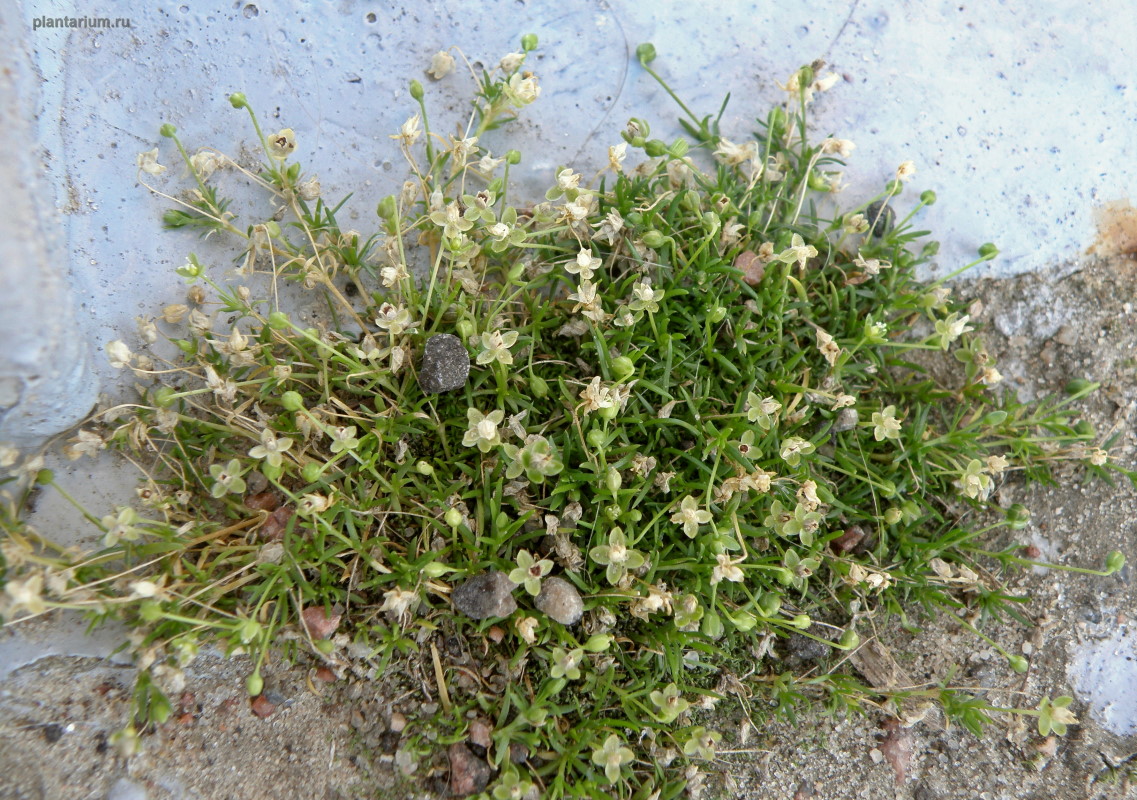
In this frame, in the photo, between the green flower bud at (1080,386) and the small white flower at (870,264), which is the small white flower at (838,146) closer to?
the small white flower at (870,264)

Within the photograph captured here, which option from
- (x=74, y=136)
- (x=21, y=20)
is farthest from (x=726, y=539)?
(x=21, y=20)

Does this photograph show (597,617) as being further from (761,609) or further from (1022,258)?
(1022,258)

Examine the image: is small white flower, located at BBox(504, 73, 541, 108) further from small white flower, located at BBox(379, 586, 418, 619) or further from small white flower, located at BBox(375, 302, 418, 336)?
small white flower, located at BBox(379, 586, 418, 619)

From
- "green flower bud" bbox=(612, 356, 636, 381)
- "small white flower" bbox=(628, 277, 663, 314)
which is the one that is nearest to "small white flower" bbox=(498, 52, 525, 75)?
"small white flower" bbox=(628, 277, 663, 314)

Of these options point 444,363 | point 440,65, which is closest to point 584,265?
point 444,363

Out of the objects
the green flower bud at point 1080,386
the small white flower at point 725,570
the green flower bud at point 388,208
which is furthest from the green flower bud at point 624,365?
the green flower bud at point 1080,386
